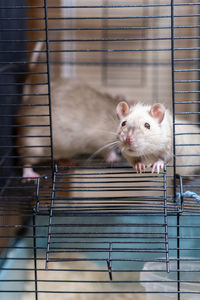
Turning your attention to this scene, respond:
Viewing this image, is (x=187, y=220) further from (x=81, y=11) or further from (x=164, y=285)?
(x=81, y=11)

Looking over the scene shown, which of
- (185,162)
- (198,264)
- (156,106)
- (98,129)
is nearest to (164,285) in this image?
(198,264)

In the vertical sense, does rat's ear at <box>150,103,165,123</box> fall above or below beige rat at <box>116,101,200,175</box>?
above

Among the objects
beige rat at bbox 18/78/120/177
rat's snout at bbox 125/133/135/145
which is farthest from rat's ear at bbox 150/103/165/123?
beige rat at bbox 18/78/120/177

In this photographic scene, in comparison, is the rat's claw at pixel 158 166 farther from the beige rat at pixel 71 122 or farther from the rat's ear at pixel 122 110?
the beige rat at pixel 71 122

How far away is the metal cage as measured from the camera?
1.20m

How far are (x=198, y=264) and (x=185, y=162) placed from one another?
0.46 metres

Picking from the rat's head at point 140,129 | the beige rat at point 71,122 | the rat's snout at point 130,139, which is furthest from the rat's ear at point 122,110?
the beige rat at point 71,122

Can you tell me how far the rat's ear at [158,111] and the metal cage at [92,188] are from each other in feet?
0.13

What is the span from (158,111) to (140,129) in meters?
0.10

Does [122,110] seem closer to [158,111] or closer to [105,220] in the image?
[158,111]

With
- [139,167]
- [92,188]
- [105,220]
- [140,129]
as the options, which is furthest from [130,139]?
[105,220]

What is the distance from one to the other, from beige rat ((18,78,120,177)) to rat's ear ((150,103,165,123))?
18.2 inches

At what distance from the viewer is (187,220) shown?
155cm

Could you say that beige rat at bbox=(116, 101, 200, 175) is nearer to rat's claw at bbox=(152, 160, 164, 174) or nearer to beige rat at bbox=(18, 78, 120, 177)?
rat's claw at bbox=(152, 160, 164, 174)
